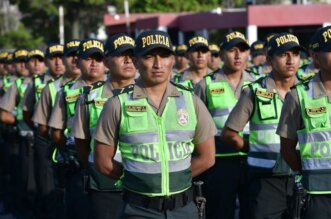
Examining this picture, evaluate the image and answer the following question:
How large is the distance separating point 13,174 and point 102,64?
4964 mm

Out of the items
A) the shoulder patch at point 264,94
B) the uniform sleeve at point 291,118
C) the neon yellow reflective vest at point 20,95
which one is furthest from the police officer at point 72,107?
→ the neon yellow reflective vest at point 20,95

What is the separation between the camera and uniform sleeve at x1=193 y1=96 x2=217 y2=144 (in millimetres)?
5176

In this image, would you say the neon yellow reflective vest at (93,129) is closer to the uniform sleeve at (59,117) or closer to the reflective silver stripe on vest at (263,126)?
the uniform sleeve at (59,117)

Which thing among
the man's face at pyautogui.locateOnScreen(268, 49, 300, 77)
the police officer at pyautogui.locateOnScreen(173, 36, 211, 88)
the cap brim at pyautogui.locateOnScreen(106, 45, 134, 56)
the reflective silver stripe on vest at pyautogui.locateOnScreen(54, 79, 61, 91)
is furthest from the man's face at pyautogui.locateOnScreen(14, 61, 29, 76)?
the man's face at pyautogui.locateOnScreen(268, 49, 300, 77)

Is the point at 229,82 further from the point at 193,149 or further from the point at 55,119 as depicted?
the point at 193,149

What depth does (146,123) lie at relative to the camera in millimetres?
5055

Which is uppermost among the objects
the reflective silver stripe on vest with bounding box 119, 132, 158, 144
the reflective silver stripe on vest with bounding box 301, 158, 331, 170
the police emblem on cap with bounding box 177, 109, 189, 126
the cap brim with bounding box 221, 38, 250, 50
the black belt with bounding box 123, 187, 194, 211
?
the cap brim with bounding box 221, 38, 250, 50

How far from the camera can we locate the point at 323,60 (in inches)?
208

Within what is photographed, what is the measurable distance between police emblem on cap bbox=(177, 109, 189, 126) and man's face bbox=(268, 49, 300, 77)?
1657 mm

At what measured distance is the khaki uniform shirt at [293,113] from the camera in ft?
17.4

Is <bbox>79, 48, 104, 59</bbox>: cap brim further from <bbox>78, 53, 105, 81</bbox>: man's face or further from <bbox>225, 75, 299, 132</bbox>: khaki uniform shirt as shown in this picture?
<bbox>225, 75, 299, 132</bbox>: khaki uniform shirt

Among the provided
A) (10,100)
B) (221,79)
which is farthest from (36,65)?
(221,79)

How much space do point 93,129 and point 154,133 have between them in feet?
5.00

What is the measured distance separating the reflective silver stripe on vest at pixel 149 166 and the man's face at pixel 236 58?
10.6ft
